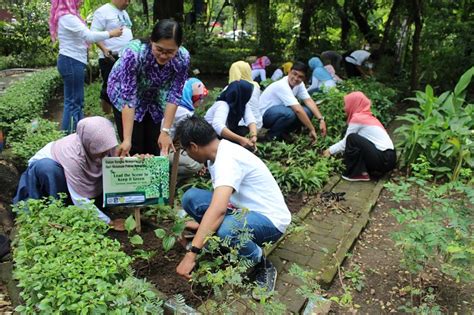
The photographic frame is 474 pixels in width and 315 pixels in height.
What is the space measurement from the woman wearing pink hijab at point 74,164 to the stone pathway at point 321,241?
4.47 feet

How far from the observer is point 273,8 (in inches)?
511

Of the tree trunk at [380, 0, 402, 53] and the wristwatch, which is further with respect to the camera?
the tree trunk at [380, 0, 402, 53]

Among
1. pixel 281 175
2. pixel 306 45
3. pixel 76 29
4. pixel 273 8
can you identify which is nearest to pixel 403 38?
pixel 306 45

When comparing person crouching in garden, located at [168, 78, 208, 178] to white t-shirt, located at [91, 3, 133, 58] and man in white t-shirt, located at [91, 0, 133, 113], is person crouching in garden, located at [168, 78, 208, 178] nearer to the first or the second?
man in white t-shirt, located at [91, 0, 133, 113]

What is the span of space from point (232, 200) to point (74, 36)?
253 centimetres

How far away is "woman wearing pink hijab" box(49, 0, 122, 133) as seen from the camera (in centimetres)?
402

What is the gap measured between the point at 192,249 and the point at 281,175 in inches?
84.1

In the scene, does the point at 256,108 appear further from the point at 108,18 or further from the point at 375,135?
the point at 108,18

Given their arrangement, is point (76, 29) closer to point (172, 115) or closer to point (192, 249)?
point (172, 115)

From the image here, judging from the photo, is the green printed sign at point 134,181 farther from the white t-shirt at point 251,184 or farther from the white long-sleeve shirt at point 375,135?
the white long-sleeve shirt at point 375,135

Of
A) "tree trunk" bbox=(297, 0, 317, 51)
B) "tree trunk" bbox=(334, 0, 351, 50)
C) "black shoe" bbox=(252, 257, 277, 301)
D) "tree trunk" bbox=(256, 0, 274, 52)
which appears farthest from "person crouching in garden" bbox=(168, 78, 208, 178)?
"tree trunk" bbox=(334, 0, 351, 50)

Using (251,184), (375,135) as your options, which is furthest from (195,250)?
(375,135)

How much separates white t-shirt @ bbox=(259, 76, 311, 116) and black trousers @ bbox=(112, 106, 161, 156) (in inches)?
92.2

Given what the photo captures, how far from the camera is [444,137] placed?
4570mm
